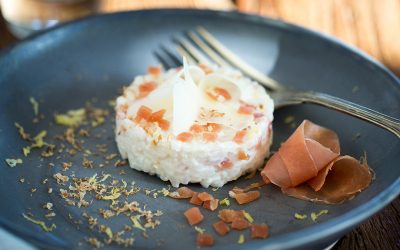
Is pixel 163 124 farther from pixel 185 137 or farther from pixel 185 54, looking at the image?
pixel 185 54

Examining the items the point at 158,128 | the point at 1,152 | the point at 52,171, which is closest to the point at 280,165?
the point at 158,128

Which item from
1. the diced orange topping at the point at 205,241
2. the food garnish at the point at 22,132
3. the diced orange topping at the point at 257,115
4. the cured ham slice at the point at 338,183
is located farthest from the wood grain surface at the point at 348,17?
the diced orange topping at the point at 205,241

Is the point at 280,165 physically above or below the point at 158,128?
below

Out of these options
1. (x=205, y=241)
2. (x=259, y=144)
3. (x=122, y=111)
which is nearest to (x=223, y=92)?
(x=259, y=144)

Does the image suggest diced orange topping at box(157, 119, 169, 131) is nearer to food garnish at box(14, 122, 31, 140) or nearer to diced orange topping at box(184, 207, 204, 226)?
diced orange topping at box(184, 207, 204, 226)

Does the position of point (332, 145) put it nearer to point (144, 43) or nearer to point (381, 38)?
point (144, 43)

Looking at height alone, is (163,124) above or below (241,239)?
above

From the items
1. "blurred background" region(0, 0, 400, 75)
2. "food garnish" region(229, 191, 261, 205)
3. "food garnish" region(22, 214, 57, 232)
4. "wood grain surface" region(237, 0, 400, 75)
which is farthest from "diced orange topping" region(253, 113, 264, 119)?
"wood grain surface" region(237, 0, 400, 75)
